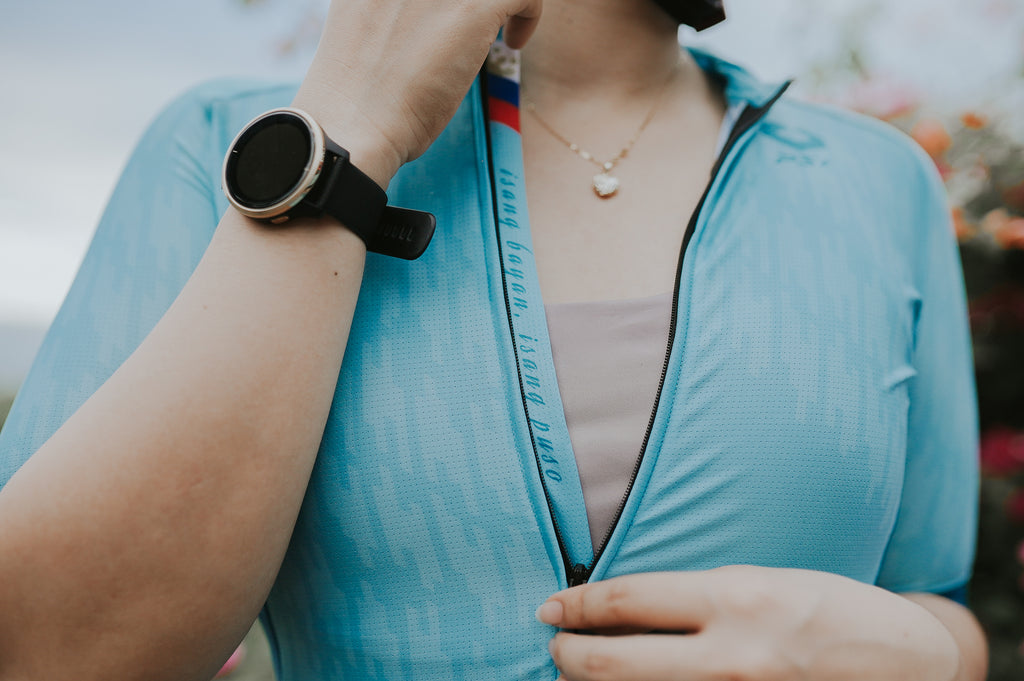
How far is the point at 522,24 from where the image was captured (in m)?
1.08

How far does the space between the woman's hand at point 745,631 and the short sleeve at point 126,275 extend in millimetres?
697

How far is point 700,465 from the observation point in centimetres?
96

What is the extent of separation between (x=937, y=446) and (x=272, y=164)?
3.90 ft

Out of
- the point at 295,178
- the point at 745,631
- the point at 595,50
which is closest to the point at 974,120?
the point at 595,50

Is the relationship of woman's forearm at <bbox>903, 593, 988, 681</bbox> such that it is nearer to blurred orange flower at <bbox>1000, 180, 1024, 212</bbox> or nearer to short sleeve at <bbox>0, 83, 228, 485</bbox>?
short sleeve at <bbox>0, 83, 228, 485</bbox>

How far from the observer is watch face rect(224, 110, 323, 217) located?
2.81ft

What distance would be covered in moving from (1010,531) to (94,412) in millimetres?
3021

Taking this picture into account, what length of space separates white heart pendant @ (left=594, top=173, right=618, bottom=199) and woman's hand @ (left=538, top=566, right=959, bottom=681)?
0.64 m

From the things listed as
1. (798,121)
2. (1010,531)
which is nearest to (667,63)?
(798,121)

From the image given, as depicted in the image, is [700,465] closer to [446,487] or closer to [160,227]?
[446,487]

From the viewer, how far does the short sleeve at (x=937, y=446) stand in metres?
1.22

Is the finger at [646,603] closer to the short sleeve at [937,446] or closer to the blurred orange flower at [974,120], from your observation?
the short sleeve at [937,446]

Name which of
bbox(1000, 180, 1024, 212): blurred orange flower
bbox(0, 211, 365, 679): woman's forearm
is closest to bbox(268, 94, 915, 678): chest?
bbox(0, 211, 365, 679): woman's forearm

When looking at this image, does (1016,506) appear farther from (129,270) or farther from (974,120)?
(129,270)
